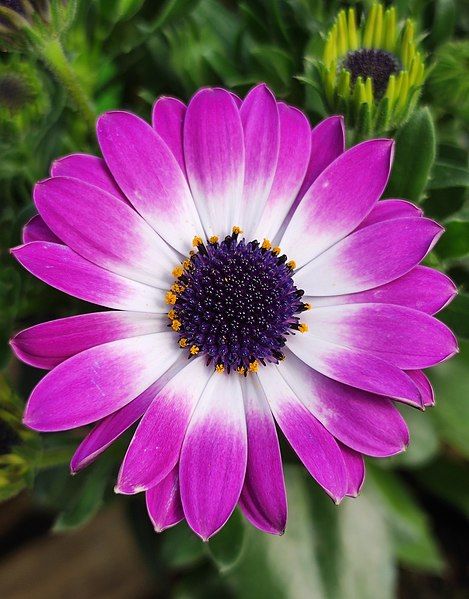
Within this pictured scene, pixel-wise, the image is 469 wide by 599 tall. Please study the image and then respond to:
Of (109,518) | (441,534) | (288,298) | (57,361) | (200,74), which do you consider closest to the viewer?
(57,361)

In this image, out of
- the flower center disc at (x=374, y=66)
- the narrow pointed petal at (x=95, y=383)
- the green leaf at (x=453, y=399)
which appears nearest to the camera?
the narrow pointed petal at (x=95, y=383)

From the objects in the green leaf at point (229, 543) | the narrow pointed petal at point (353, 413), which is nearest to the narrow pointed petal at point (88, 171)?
the narrow pointed petal at point (353, 413)

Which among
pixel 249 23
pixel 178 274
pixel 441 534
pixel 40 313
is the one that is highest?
pixel 249 23

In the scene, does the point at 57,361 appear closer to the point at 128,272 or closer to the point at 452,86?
the point at 128,272

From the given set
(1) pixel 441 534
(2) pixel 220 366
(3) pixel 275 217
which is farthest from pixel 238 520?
(1) pixel 441 534

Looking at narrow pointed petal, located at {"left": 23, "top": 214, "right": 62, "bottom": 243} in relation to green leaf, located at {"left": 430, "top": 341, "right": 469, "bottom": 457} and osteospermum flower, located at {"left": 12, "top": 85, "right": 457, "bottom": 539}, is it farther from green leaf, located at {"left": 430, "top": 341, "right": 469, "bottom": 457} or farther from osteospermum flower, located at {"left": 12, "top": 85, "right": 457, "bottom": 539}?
green leaf, located at {"left": 430, "top": 341, "right": 469, "bottom": 457}

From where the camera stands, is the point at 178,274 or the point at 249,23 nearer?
the point at 178,274

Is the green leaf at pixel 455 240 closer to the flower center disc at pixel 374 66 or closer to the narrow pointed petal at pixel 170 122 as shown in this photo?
the flower center disc at pixel 374 66
